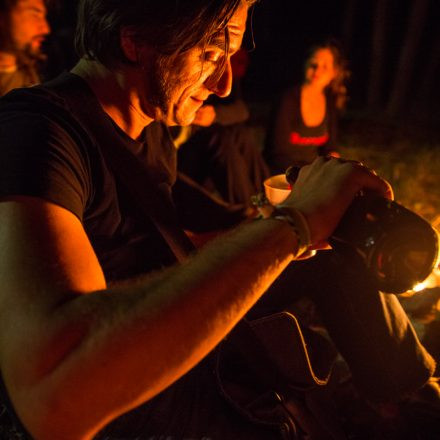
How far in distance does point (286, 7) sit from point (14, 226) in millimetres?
17026

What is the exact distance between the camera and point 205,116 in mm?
4027

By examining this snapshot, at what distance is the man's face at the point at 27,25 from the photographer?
3748mm

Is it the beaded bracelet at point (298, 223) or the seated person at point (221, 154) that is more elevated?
the beaded bracelet at point (298, 223)

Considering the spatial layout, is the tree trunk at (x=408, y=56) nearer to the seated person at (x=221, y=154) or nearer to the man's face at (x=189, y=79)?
the seated person at (x=221, y=154)

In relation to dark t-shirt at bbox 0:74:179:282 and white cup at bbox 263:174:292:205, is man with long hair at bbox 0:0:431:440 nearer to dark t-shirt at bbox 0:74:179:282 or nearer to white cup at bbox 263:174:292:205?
dark t-shirt at bbox 0:74:179:282

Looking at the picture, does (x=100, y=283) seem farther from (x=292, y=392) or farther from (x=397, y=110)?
(x=397, y=110)

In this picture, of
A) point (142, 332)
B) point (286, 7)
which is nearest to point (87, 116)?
point (142, 332)

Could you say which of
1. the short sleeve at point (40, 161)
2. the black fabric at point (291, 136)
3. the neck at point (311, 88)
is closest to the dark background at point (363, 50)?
the neck at point (311, 88)

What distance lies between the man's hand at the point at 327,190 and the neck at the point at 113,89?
0.83 meters

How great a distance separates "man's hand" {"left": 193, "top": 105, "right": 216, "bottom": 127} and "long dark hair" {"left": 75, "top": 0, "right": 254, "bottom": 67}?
2.28 m

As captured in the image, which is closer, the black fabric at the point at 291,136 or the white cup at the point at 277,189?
the white cup at the point at 277,189

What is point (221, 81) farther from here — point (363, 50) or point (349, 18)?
point (363, 50)

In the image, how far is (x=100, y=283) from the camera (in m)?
1.05

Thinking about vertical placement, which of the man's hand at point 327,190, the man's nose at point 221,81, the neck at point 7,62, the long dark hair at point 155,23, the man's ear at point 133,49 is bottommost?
the neck at point 7,62
